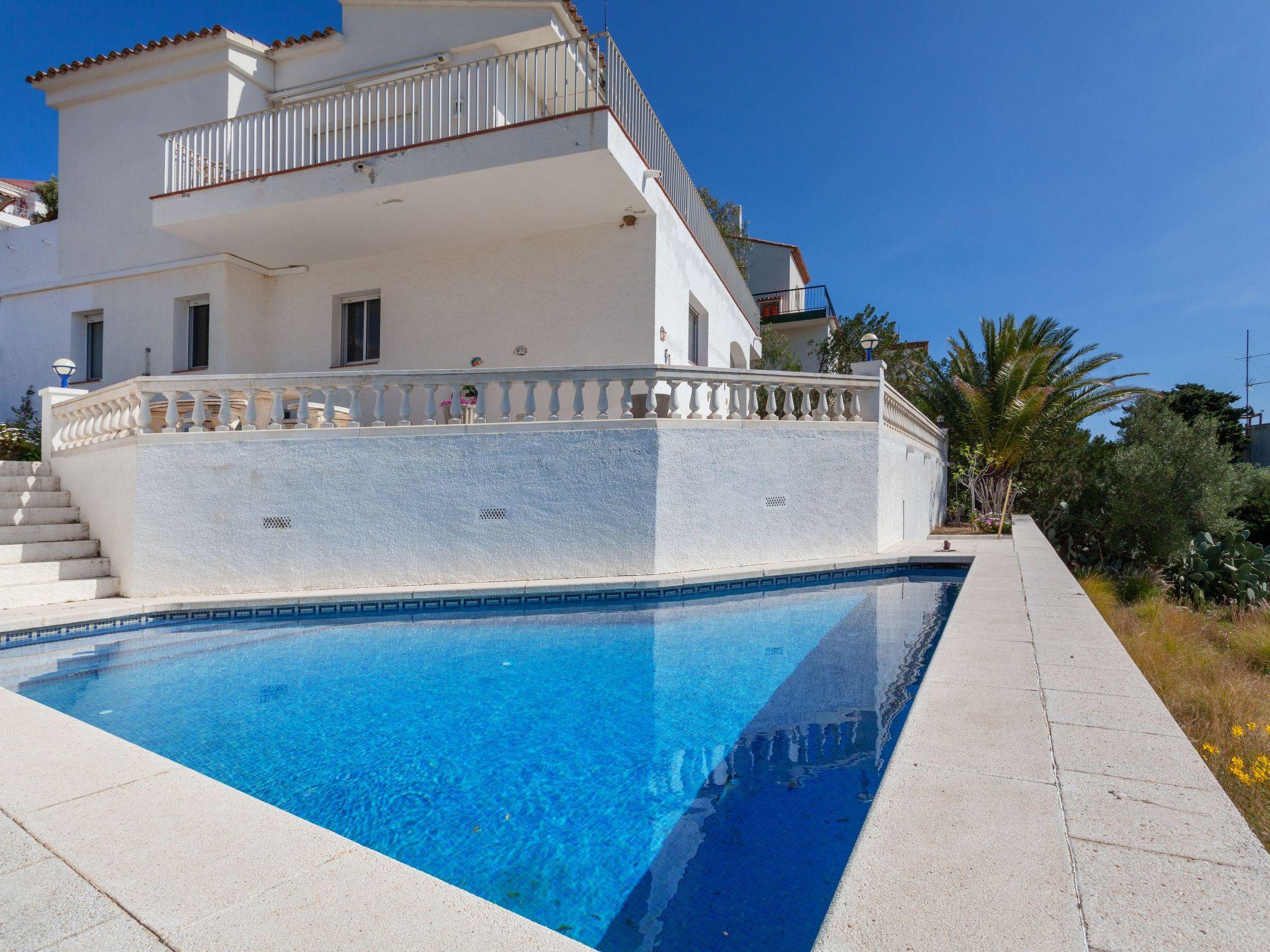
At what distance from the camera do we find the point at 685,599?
7.86 m

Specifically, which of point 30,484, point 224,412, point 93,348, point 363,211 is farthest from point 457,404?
point 93,348

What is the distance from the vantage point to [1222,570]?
14.1m

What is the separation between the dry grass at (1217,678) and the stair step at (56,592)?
10.2m

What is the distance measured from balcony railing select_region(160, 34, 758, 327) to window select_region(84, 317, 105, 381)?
404 centimetres

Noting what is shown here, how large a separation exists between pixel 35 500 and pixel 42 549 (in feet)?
4.33

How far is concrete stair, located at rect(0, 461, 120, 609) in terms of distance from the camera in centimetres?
743

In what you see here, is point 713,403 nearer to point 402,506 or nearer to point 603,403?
point 603,403

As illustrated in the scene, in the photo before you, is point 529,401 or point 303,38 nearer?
point 529,401

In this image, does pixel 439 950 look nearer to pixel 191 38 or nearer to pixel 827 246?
pixel 191 38

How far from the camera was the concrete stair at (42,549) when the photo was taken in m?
7.43

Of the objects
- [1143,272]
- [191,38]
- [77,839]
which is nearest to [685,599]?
[77,839]

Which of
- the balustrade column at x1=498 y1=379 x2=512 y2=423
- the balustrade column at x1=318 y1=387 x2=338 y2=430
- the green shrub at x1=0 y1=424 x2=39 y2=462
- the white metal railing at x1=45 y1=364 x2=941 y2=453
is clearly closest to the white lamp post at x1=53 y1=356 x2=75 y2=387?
the white metal railing at x1=45 y1=364 x2=941 y2=453

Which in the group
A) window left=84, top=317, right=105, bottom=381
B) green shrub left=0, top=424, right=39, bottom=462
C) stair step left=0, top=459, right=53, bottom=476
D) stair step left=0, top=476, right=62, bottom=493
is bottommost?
stair step left=0, top=476, right=62, bottom=493

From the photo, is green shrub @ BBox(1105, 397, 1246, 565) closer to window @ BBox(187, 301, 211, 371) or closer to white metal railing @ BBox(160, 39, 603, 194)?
white metal railing @ BBox(160, 39, 603, 194)
